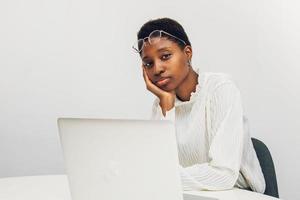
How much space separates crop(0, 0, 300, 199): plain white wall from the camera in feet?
9.42

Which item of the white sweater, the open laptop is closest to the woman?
the white sweater

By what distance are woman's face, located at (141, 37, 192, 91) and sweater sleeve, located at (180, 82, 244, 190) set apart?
13.9 inches

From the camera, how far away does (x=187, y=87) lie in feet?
7.64

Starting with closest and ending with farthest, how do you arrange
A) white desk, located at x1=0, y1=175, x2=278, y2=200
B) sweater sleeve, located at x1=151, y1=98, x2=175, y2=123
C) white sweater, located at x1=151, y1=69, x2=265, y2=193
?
white desk, located at x1=0, y1=175, x2=278, y2=200
white sweater, located at x1=151, y1=69, x2=265, y2=193
sweater sleeve, located at x1=151, y1=98, x2=175, y2=123

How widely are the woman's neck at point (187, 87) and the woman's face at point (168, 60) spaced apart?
2 centimetres

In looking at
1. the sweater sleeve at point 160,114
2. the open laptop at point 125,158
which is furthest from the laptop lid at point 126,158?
the sweater sleeve at point 160,114

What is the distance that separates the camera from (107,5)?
3.03 m

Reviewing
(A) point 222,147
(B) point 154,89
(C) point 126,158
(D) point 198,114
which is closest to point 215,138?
(A) point 222,147

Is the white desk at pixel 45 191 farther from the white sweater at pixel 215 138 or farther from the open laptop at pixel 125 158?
the open laptop at pixel 125 158

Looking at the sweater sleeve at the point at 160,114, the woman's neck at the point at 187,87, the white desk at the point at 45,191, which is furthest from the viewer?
the woman's neck at the point at 187,87

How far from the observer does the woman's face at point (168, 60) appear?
234 centimetres

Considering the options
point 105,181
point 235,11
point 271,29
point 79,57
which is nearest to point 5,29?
point 79,57

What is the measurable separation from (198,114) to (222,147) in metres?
0.32

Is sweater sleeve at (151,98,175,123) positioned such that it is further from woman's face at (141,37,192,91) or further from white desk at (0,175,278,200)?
white desk at (0,175,278,200)
